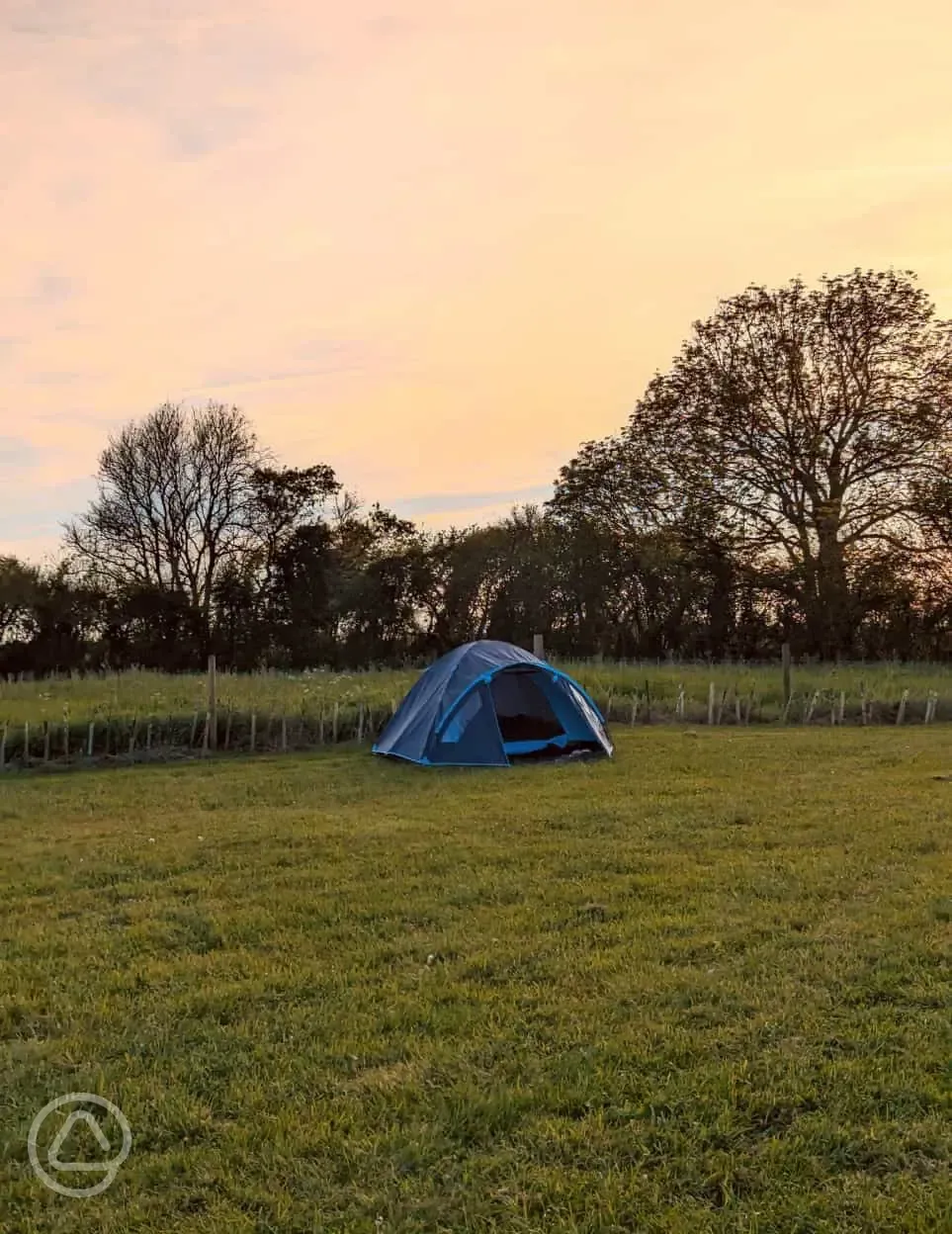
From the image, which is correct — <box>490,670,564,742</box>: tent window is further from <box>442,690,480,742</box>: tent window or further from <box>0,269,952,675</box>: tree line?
<box>0,269,952,675</box>: tree line

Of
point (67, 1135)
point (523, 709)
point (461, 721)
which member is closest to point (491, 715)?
point (461, 721)

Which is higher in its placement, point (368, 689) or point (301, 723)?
point (368, 689)

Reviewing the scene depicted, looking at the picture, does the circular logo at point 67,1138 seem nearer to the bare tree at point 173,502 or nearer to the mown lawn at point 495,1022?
the mown lawn at point 495,1022

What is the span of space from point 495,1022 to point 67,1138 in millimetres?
1511

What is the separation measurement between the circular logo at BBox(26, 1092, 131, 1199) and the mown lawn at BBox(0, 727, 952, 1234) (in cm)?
4

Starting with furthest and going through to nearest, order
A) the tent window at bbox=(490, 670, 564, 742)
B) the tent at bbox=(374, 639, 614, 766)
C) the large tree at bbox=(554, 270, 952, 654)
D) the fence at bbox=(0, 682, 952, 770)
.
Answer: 1. the large tree at bbox=(554, 270, 952, 654)
2. the fence at bbox=(0, 682, 952, 770)
3. the tent window at bbox=(490, 670, 564, 742)
4. the tent at bbox=(374, 639, 614, 766)

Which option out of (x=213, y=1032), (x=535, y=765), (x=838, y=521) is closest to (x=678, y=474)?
(x=838, y=521)

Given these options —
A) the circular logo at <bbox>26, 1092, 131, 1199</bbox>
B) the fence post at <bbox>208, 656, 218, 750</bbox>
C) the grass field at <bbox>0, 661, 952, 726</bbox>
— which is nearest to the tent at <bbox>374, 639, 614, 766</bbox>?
the fence post at <bbox>208, 656, 218, 750</bbox>

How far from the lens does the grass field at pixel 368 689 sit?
537 inches

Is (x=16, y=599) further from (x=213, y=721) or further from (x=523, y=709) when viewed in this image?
(x=523, y=709)

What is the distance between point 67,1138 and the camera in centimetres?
283

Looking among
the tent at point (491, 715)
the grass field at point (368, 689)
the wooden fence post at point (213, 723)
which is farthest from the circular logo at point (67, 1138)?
the grass field at point (368, 689)

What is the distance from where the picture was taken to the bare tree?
2939cm

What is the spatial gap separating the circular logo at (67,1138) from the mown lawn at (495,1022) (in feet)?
0.12
